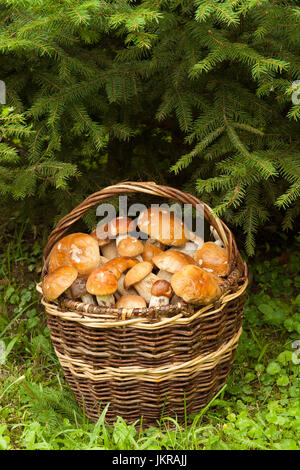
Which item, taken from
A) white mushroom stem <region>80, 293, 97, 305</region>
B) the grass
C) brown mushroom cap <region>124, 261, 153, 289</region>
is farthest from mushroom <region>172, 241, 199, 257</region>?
the grass

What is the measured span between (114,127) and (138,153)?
0.74 meters

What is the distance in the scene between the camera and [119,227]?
2.54 meters

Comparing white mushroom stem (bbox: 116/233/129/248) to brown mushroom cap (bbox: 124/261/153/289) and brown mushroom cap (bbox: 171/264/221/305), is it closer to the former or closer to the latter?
brown mushroom cap (bbox: 124/261/153/289)

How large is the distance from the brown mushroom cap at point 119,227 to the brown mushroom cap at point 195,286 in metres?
0.49

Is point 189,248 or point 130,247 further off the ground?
point 130,247

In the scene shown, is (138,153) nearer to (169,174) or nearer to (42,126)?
(169,174)

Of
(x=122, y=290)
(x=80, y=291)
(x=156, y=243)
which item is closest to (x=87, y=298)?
(x=80, y=291)

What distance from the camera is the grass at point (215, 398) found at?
2215mm

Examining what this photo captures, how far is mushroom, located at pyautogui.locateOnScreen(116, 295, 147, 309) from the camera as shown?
7.38 feet

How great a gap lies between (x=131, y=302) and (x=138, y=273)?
14 centimetres

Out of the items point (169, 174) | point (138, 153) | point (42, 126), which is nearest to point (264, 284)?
point (169, 174)

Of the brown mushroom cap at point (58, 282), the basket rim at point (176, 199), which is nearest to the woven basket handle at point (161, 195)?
the basket rim at point (176, 199)

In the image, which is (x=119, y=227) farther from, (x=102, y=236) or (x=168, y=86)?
(x=168, y=86)

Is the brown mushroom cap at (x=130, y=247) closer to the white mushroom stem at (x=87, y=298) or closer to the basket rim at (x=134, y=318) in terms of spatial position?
the white mushroom stem at (x=87, y=298)
